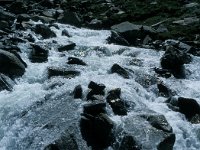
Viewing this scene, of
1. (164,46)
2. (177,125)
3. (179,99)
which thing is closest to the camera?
(177,125)

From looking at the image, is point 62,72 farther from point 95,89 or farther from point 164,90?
point 164,90

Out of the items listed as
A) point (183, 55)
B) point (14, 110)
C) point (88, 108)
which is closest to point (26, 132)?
point (14, 110)

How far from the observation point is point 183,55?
61.6ft

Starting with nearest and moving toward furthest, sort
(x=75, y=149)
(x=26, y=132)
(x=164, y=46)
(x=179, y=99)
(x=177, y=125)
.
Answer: (x=75, y=149) < (x=26, y=132) < (x=177, y=125) < (x=179, y=99) < (x=164, y=46)

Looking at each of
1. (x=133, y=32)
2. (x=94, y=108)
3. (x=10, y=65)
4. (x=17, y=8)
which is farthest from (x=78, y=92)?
(x=17, y=8)

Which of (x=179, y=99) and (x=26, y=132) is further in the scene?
(x=179, y=99)

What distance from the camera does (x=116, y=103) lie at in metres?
13.5

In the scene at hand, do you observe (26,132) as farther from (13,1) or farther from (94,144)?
(13,1)

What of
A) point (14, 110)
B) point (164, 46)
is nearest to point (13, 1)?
point (164, 46)

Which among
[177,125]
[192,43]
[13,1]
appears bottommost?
[13,1]

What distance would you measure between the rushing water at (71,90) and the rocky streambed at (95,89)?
3 cm

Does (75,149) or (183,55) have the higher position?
(75,149)

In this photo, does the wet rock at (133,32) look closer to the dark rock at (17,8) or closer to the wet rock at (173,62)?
the wet rock at (173,62)

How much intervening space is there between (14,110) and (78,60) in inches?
194
